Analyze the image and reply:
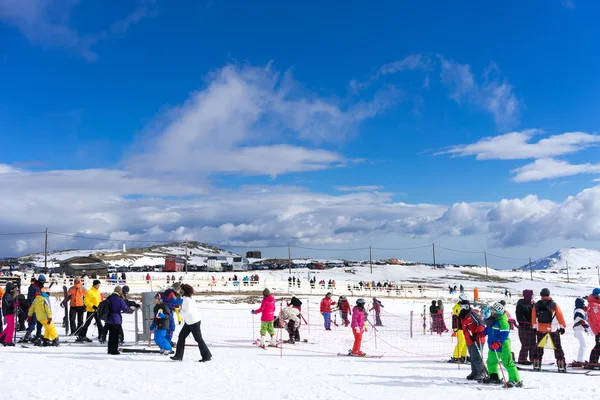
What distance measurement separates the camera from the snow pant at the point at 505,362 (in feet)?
33.1

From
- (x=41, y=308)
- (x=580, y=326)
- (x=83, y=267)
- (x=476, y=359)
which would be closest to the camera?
(x=476, y=359)

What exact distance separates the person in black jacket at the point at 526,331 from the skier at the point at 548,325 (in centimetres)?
30

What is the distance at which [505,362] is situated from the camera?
10.2m

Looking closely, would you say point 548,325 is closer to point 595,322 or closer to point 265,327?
point 595,322

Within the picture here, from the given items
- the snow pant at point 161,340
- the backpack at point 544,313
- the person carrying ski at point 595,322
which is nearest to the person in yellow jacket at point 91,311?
the snow pant at point 161,340

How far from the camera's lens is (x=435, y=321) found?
22453 millimetres

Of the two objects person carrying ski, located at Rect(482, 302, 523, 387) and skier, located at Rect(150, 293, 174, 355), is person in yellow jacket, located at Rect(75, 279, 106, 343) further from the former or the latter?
person carrying ski, located at Rect(482, 302, 523, 387)

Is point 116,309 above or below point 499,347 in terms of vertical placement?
above

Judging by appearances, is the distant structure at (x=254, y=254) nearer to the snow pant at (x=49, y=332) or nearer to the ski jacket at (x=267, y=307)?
the ski jacket at (x=267, y=307)

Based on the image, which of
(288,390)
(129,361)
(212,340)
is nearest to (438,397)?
(288,390)

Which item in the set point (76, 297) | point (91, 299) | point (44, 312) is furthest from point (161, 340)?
point (76, 297)

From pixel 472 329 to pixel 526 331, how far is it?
3303 mm

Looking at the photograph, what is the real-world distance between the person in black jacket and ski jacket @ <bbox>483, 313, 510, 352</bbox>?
Answer: 3256mm

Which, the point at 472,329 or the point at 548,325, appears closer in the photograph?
the point at 472,329
